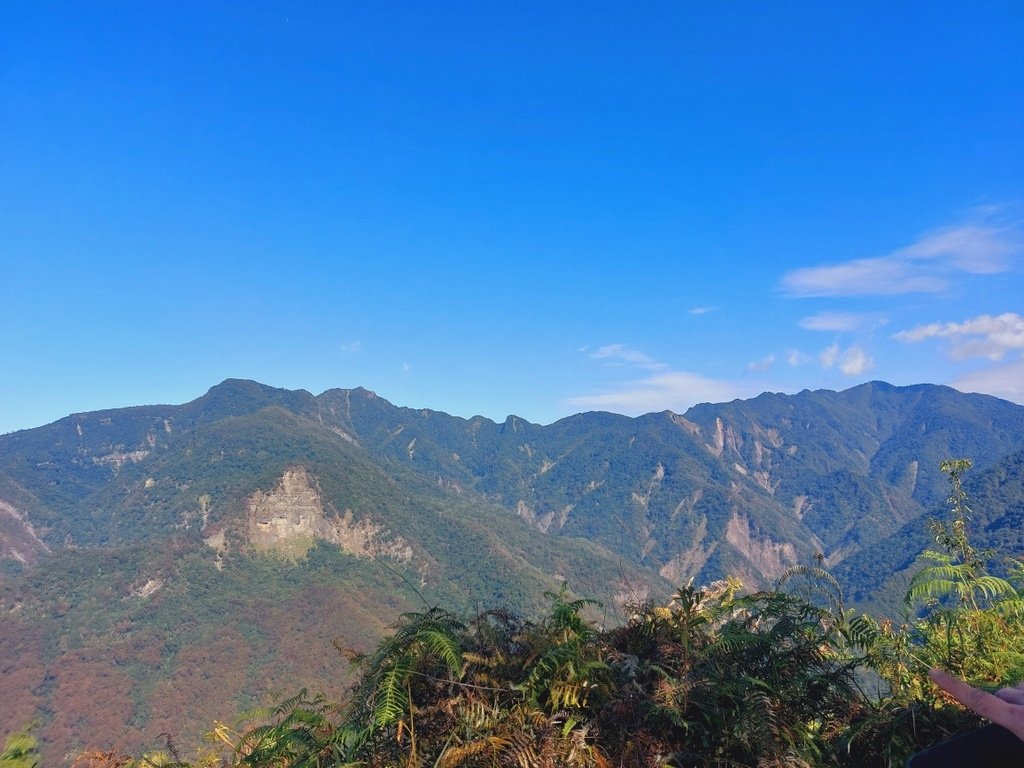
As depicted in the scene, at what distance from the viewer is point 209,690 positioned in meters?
115

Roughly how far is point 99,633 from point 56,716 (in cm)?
4128

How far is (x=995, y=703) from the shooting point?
3.83ft

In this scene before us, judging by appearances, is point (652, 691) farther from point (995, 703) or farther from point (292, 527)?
point (292, 527)

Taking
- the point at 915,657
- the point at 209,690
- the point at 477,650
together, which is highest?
the point at 477,650

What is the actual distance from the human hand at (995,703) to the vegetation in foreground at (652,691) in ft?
2.90

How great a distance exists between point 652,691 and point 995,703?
4.52 feet

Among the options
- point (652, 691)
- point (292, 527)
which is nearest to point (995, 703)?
point (652, 691)

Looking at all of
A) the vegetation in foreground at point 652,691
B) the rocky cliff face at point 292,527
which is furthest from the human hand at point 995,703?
the rocky cliff face at point 292,527

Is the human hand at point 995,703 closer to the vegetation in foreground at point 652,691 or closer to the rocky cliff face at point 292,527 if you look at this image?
the vegetation in foreground at point 652,691

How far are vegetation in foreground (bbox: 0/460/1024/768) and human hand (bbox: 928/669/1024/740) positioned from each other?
0.88m

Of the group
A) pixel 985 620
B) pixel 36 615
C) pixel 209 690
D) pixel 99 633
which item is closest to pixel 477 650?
pixel 985 620

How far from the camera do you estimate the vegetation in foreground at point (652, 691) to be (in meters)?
2.06

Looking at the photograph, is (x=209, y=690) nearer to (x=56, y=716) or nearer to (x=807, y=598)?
(x=56, y=716)

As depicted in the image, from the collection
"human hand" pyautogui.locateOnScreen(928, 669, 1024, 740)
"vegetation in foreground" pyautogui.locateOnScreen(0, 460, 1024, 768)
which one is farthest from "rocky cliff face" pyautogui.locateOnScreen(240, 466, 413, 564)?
"human hand" pyautogui.locateOnScreen(928, 669, 1024, 740)
